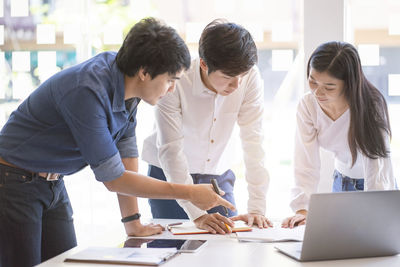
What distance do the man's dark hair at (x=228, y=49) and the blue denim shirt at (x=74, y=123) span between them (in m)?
0.32

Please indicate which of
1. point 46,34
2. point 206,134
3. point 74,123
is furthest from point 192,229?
point 46,34

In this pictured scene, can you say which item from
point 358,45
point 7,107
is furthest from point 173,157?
point 7,107

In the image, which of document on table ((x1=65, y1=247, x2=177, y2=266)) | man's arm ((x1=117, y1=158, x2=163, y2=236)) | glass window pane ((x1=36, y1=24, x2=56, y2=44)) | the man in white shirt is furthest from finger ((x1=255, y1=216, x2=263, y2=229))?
glass window pane ((x1=36, y1=24, x2=56, y2=44))

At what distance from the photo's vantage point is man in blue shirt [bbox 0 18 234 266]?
1.57m

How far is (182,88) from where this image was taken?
222cm

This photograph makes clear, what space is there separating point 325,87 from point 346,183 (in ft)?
1.55

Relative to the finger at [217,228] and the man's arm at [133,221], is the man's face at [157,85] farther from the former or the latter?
the finger at [217,228]

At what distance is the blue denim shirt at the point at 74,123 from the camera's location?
1.55 m

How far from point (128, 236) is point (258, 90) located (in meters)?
0.85

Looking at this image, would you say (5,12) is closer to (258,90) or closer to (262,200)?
(258,90)

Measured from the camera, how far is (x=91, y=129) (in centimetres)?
154

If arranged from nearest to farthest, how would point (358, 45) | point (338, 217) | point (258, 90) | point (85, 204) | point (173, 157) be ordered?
point (338, 217) < point (173, 157) < point (258, 90) < point (358, 45) < point (85, 204)

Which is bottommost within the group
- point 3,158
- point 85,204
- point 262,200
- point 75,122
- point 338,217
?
point 85,204

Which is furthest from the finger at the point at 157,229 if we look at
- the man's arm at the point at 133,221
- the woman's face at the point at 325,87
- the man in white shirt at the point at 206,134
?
the woman's face at the point at 325,87
